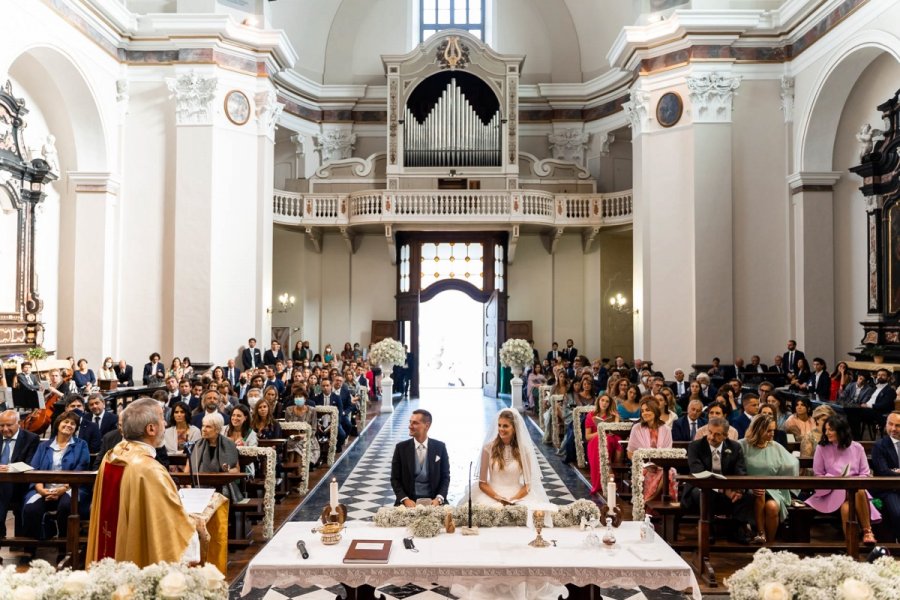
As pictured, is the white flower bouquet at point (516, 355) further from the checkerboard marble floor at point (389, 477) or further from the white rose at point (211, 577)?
the white rose at point (211, 577)

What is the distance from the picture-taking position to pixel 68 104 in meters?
15.1

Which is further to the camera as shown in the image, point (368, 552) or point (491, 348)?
point (491, 348)

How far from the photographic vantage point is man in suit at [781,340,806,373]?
14.8 m

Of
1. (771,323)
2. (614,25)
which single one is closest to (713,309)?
(771,323)

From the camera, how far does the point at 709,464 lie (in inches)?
248

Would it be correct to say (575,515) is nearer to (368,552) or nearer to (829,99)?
(368,552)

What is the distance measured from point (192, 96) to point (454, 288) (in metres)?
8.85

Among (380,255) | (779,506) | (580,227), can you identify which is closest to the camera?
(779,506)

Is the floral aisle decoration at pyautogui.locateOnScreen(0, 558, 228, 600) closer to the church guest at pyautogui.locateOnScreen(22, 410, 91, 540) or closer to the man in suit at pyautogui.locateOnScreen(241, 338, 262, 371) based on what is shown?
the church guest at pyautogui.locateOnScreen(22, 410, 91, 540)

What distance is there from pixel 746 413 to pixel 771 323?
26.7 ft

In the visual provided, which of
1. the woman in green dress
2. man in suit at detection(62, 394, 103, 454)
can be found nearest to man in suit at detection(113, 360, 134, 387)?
man in suit at detection(62, 394, 103, 454)

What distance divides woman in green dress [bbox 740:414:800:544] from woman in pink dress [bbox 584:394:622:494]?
2.08 meters

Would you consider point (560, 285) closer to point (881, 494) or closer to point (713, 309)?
point (713, 309)

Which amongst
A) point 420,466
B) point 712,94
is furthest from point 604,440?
point 712,94
